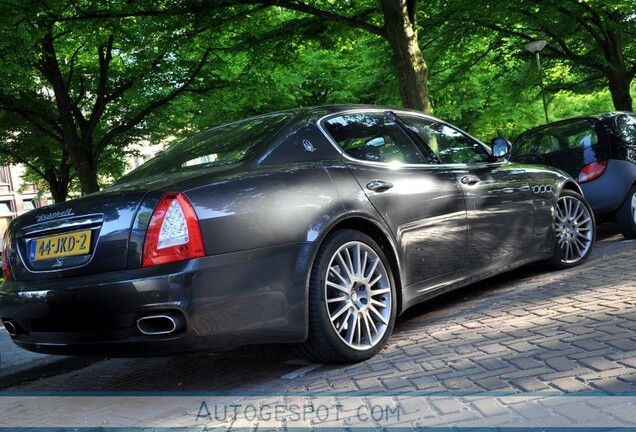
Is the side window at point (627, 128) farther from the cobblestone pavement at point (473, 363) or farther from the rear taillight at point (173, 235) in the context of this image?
the rear taillight at point (173, 235)

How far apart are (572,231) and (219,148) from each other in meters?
3.61

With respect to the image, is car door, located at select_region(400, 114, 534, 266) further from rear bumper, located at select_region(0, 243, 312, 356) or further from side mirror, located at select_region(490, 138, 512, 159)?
rear bumper, located at select_region(0, 243, 312, 356)

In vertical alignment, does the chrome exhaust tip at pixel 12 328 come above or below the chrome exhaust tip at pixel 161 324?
above

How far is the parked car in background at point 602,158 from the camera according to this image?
23.5ft

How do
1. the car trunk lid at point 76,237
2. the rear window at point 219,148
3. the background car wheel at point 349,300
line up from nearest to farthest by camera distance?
the car trunk lid at point 76,237, the background car wheel at point 349,300, the rear window at point 219,148

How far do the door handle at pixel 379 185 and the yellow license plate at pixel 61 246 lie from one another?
1711 mm

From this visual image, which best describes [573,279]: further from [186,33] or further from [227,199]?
[186,33]

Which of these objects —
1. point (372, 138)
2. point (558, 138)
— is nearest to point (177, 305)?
point (372, 138)

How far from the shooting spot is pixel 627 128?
7.60 meters

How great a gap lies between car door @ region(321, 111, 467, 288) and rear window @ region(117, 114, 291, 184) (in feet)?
1.34

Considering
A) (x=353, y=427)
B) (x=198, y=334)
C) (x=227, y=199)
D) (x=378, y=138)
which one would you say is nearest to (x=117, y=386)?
(x=198, y=334)

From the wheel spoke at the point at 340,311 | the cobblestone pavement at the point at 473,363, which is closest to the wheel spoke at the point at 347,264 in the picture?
the wheel spoke at the point at 340,311

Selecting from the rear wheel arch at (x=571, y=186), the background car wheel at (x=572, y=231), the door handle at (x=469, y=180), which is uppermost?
the door handle at (x=469, y=180)

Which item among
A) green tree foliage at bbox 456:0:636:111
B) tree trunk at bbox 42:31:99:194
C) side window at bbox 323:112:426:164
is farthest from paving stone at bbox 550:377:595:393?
tree trunk at bbox 42:31:99:194
